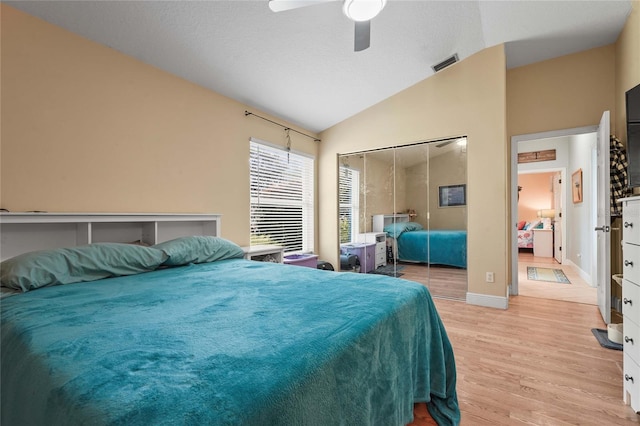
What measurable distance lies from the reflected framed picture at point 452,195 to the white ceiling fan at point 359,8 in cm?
227

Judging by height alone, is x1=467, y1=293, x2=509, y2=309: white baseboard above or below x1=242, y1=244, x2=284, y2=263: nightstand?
below

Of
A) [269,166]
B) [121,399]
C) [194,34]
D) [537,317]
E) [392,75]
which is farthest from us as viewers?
[269,166]

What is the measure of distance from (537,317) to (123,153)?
4.37 m

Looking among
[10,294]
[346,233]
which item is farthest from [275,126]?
[10,294]

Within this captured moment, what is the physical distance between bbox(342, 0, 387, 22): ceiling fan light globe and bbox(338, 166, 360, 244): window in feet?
9.11

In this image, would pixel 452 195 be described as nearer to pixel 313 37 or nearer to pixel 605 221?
pixel 605 221

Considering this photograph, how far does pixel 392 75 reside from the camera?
372 centimetres

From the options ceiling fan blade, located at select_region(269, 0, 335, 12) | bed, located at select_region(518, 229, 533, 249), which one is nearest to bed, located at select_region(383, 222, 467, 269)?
ceiling fan blade, located at select_region(269, 0, 335, 12)

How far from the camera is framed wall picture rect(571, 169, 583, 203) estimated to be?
5062mm

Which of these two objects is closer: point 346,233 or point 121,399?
point 121,399


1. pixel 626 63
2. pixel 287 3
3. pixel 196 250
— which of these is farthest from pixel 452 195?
pixel 196 250

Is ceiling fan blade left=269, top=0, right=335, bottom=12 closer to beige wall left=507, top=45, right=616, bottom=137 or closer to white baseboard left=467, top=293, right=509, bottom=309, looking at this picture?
beige wall left=507, top=45, right=616, bottom=137

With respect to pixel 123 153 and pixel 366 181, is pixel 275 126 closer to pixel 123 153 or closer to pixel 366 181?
pixel 366 181

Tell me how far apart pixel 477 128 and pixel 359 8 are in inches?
89.3
